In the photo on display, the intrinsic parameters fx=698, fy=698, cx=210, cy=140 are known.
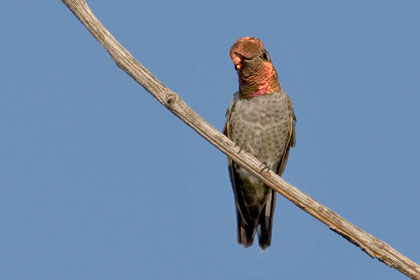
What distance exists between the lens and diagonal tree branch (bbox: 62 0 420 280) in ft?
20.5

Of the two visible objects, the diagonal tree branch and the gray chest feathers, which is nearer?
the diagonal tree branch

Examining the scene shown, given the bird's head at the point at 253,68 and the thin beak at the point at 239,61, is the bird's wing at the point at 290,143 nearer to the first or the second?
the bird's head at the point at 253,68

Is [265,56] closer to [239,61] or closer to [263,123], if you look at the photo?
[239,61]

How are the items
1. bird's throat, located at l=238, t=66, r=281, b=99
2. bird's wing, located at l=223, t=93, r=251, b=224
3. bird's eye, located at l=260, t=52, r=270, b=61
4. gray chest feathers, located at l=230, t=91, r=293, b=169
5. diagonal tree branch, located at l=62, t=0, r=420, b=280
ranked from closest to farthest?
diagonal tree branch, located at l=62, t=0, r=420, b=280 < bird's eye, located at l=260, t=52, r=270, b=61 < bird's throat, located at l=238, t=66, r=281, b=99 < gray chest feathers, located at l=230, t=91, r=293, b=169 < bird's wing, located at l=223, t=93, r=251, b=224

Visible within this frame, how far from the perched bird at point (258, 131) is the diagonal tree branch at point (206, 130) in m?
1.87

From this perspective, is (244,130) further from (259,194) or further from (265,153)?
(259,194)

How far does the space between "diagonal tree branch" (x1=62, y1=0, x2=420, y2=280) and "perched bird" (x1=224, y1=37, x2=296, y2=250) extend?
187cm

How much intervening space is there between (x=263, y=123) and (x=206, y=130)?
105 inches

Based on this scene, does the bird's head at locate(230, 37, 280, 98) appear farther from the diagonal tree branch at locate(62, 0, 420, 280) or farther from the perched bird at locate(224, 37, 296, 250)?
the diagonal tree branch at locate(62, 0, 420, 280)

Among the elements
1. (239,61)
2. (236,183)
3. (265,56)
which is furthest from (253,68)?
(236,183)

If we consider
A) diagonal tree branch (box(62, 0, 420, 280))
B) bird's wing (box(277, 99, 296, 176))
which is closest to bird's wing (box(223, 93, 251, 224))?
bird's wing (box(277, 99, 296, 176))

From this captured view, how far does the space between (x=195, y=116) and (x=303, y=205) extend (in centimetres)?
135

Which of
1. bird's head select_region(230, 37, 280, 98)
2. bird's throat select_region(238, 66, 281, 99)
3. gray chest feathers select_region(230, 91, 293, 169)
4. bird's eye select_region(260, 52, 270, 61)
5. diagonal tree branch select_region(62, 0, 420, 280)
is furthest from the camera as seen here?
gray chest feathers select_region(230, 91, 293, 169)

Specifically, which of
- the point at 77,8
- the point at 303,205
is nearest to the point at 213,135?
the point at 303,205
